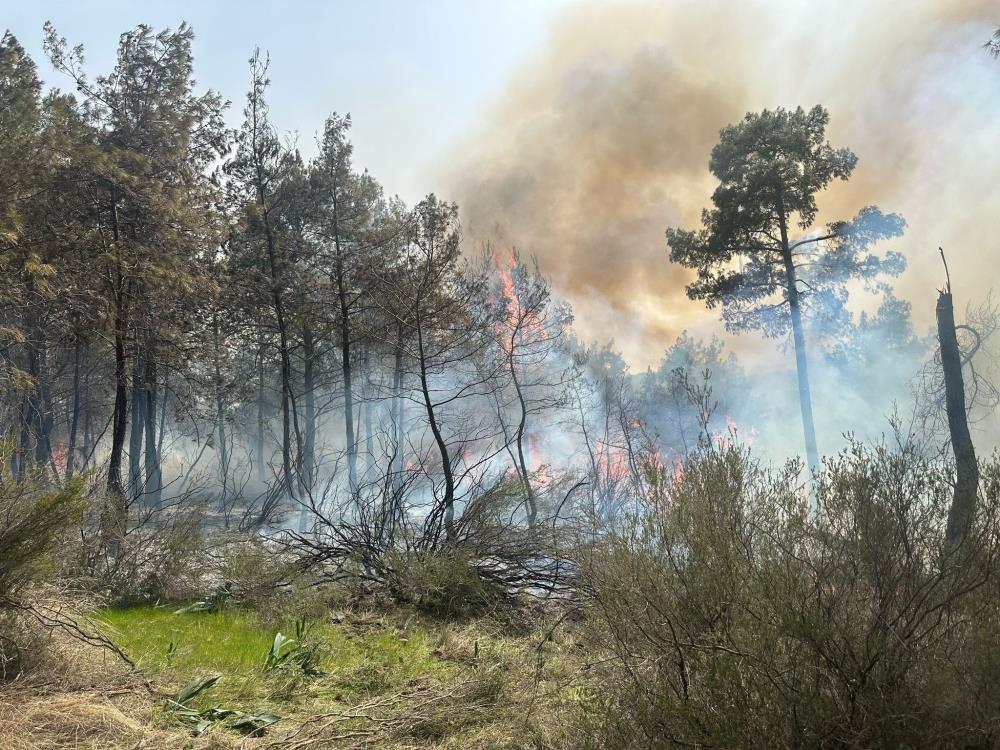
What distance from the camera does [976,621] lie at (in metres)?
3.12

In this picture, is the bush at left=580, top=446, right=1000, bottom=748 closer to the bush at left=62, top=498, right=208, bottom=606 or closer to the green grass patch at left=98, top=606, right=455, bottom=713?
the green grass patch at left=98, top=606, right=455, bottom=713

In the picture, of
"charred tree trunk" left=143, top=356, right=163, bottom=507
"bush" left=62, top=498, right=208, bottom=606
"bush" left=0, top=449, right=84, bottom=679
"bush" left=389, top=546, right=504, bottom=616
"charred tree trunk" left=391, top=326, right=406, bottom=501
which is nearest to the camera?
"bush" left=0, top=449, right=84, bottom=679

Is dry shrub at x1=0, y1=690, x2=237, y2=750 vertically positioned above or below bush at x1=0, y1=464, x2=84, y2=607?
below

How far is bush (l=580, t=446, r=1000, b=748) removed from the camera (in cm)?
306

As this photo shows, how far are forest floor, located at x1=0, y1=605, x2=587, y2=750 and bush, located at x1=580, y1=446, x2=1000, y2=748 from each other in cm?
103

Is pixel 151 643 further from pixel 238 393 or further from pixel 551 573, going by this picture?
pixel 238 393

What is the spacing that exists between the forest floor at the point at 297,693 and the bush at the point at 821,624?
1.03 m

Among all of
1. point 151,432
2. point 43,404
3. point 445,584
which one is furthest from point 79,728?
point 43,404

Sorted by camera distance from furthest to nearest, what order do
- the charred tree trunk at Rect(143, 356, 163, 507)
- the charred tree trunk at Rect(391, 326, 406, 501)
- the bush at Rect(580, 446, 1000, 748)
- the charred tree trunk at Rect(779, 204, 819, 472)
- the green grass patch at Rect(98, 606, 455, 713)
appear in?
the charred tree trunk at Rect(779, 204, 819, 472)
the charred tree trunk at Rect(143, 356, 163, 507)
the charred tree trunk at Rect(391, 326, 406, 501)
the green grass patch at Rect(98, 606, 455, 713)
the bush at Rect(580, 446, 1000, 748)

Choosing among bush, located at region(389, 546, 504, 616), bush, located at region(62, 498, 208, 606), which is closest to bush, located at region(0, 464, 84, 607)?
bush, located at region(62, 498, 208, 606)

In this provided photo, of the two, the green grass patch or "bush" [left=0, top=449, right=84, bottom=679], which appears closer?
"bush" [left=0, top=449, right=84, bottom=679]

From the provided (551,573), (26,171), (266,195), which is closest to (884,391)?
(551,573)

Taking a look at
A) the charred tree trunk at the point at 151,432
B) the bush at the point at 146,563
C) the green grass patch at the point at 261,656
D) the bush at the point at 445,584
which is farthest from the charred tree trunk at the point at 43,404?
the bush at the point at 445,584

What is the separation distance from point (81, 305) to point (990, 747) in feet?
52.3
